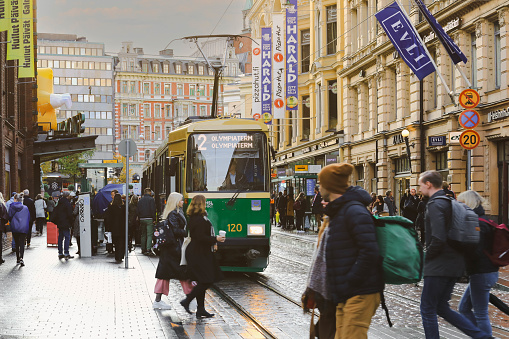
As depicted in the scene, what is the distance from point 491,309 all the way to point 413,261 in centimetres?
651

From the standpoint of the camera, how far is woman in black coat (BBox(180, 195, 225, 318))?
10.8m

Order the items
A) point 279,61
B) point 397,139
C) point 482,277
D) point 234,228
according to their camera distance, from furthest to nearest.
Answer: point 279,61, point 397,139, point 234,228, point 482,277

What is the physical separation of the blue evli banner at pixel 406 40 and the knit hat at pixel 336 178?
19829 millimetres

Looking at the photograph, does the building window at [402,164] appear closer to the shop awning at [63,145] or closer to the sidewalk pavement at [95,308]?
the shop awning at [63,145]

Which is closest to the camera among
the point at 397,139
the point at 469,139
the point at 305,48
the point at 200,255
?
the point at 200,255

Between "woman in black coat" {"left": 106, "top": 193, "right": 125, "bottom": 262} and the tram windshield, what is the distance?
4.83 metres

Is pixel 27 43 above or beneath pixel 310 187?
above

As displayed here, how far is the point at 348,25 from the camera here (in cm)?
4338

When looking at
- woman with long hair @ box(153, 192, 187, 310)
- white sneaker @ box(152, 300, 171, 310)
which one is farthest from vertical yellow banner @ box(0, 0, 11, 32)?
white sneaker @ box(152, 300, 171, 310)

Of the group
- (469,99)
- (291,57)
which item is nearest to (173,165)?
(469,99)

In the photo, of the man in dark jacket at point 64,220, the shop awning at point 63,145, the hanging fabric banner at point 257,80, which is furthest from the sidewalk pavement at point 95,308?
the hanging fabric banner at point 257,80

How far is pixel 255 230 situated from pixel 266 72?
32956mm

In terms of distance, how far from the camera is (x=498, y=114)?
2486cm

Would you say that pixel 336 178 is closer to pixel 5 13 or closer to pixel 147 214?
pixel 147 214
